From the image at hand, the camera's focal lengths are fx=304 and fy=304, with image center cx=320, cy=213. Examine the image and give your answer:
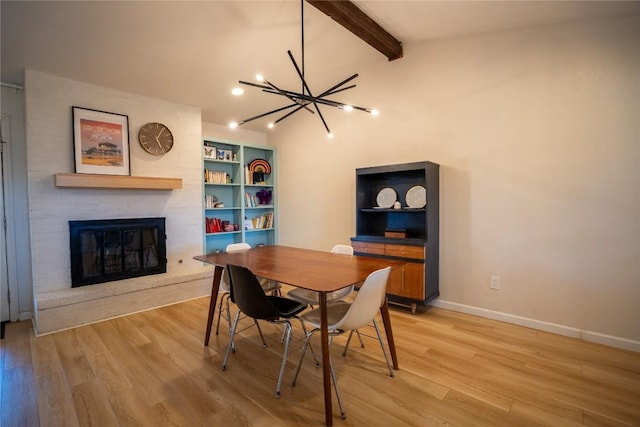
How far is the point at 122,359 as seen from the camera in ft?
7.89

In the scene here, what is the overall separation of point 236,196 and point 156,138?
151 centimetres

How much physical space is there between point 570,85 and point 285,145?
12.0 feet

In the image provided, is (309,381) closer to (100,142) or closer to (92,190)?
(92,190)

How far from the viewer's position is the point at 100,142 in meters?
3.39

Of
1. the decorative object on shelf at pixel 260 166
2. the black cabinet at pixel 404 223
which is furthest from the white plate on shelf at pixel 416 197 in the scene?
the decorative object on shelf at pixel 260 166

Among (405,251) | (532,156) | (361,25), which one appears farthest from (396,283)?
(361,25)

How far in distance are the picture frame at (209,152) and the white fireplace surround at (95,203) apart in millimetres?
319

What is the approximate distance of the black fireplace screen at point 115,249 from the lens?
3.26 metres

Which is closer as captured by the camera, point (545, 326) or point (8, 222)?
point (545, 326)

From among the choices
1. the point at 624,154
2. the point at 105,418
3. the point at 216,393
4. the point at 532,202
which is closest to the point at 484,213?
the point at 532,202

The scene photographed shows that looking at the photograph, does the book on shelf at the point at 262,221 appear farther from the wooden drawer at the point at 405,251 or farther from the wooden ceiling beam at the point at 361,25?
the wooden ceiling beam at the point at 361,25

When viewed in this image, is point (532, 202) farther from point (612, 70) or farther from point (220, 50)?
point (220, 50)

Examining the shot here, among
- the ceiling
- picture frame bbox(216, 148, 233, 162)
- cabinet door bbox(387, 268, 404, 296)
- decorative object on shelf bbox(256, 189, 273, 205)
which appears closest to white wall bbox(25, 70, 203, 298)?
the ceiling

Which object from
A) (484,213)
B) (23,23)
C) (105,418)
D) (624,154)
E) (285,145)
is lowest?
(105,418)
